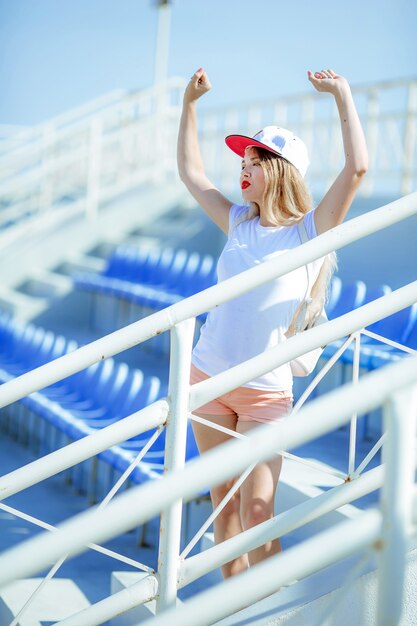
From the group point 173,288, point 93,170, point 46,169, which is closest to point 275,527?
point 173,288

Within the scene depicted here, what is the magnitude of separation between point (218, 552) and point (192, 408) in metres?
0.35

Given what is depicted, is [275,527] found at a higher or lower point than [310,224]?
lower

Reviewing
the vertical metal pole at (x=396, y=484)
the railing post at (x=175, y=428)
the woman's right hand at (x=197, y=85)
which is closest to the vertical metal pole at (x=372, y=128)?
the woman's right hand at (x=197, y=85)

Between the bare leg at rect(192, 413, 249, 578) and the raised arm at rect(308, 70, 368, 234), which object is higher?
the raised arm at rect(308, 70, 368, 234)

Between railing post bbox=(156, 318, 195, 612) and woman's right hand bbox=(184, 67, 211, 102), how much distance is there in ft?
3.14

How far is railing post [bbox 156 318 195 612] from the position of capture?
6.71ft

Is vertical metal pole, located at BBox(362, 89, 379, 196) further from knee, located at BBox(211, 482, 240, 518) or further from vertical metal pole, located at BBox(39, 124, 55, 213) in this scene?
knee, located at BBox(211, 482, 240, 518)

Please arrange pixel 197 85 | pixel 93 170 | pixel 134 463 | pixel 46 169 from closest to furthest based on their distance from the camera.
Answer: pixel 134 463, pixel 197 85, pixel 93 170, pixel 46 169

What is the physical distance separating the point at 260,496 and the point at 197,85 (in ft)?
4.24

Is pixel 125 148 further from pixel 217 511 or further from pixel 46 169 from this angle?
pixel 217 511

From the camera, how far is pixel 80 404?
4.98 m

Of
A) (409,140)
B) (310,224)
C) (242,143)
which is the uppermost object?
(409,140)

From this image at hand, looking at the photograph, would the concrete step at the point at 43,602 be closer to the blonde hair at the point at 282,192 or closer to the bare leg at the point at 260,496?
the bare leg at the point at 260,496

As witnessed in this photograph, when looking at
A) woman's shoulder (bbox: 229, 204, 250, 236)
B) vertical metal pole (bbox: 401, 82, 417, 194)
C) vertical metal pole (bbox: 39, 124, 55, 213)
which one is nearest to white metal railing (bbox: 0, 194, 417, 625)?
woman's shoulder (bbox: 229, 204, 250, 236)
